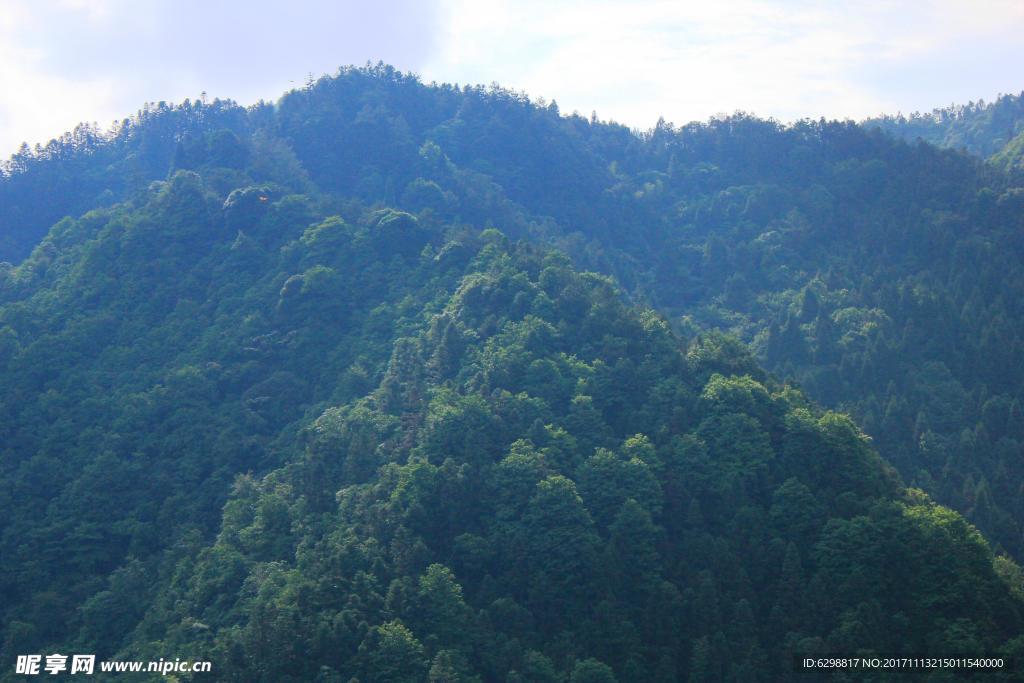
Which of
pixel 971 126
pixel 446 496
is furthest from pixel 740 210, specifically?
pixel 446 496

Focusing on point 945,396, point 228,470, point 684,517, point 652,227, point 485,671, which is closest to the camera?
point 485,671

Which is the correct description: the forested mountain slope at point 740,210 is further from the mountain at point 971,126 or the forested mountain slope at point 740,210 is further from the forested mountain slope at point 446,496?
the mountain at point 971,126

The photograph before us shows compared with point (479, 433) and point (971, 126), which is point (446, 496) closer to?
point (479, 433)

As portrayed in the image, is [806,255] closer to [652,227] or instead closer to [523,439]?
[652,227]

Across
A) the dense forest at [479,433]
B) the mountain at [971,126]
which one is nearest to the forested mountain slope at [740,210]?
the dense forest at [479,433]

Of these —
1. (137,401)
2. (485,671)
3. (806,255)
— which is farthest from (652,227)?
(485,671)

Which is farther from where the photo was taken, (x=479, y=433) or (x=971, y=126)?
(x=971, y=126)

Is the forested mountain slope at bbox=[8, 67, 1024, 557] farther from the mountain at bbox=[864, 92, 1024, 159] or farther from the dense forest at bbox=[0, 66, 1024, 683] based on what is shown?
the mountain at bbox=[864, 92, 1024, 159]
